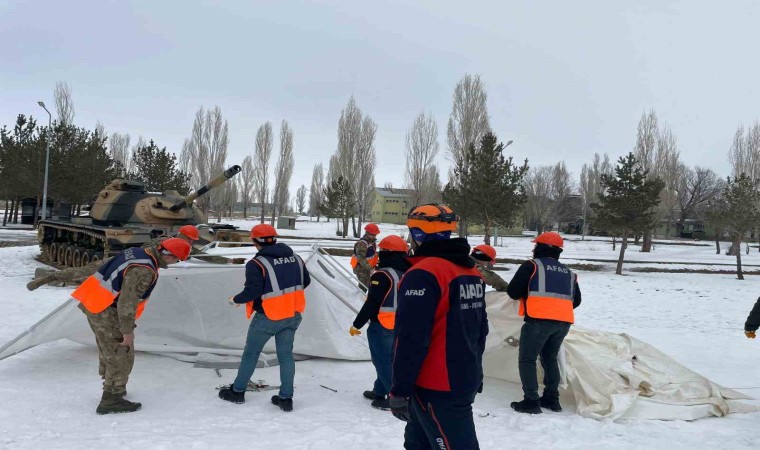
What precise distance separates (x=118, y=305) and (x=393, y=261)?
2472 millimetres

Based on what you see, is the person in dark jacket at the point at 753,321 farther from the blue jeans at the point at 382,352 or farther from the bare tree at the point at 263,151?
the bare tree at the point at 263,151

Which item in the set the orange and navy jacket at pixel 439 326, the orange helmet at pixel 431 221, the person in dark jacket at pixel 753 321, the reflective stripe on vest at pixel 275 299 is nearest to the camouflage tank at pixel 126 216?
the reflective stripe on vest at pixel 275 299

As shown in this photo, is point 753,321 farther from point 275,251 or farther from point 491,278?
point 275,251

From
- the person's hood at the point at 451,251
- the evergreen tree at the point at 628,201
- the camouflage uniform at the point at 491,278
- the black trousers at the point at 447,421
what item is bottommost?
the black trousers at the point at 447,421

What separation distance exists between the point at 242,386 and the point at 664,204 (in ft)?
142

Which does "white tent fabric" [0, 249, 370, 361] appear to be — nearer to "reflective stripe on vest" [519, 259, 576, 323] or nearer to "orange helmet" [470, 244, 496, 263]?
"orange helmet" [470, 244, 496, 263]

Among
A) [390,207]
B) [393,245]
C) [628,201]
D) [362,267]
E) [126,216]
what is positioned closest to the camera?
[393,245]

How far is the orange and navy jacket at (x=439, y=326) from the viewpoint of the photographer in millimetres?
2566

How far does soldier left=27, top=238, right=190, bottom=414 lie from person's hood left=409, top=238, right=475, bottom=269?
2861mm

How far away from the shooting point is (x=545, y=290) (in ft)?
15.9

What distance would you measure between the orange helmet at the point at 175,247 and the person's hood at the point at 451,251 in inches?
111

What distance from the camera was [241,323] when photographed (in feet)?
22.1

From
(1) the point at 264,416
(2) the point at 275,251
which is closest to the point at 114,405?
(1) the point at 264,416

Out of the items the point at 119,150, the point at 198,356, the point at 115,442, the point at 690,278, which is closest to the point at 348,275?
the point at 198,356
